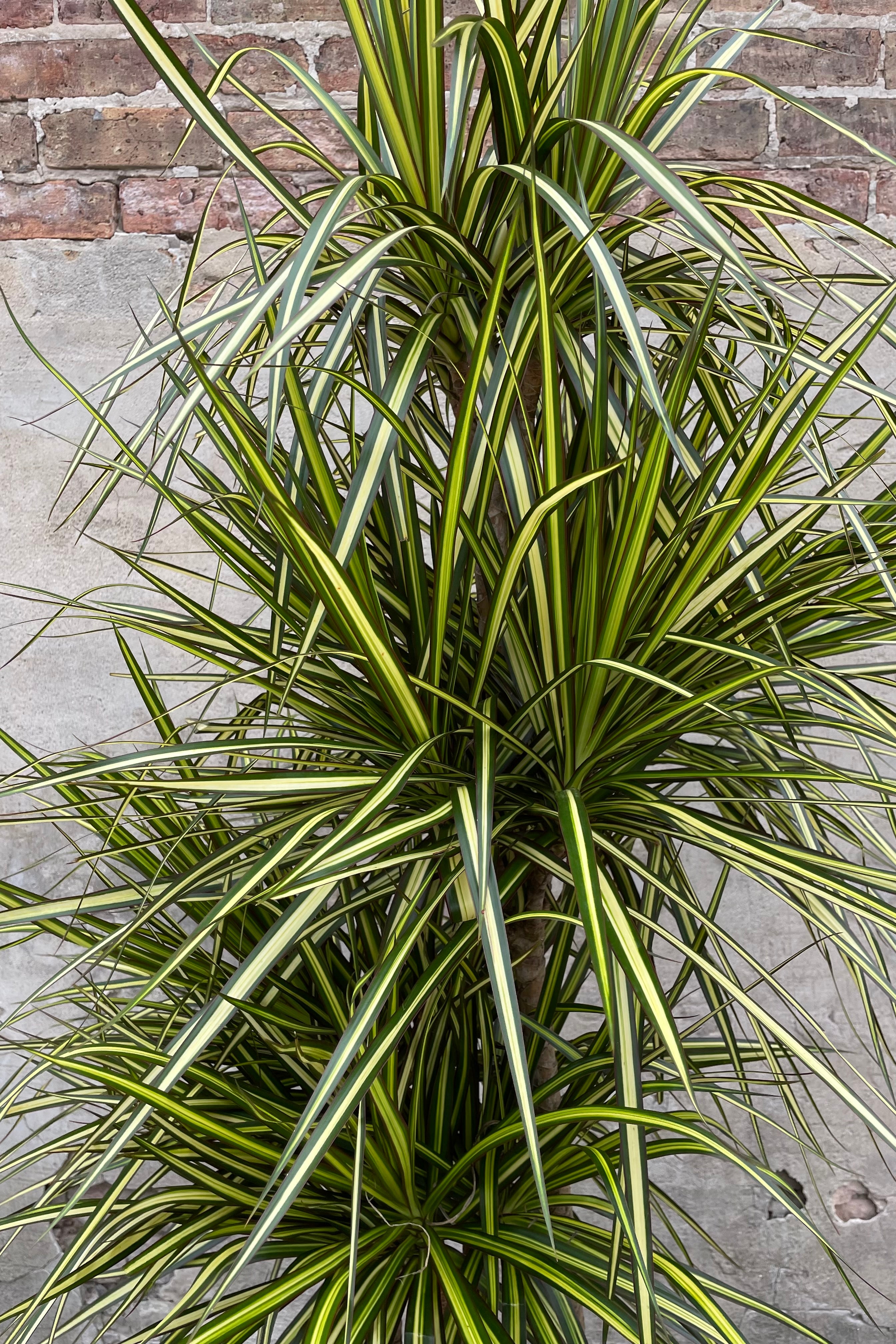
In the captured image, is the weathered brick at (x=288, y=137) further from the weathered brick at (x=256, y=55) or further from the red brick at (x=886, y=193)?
the red brick at (x=886, y=193)

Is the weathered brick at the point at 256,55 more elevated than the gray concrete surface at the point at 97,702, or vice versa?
the weathered brick at the point at 256,55

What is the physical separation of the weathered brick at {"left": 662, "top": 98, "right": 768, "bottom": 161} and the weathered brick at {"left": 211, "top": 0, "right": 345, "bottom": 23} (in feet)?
1.58

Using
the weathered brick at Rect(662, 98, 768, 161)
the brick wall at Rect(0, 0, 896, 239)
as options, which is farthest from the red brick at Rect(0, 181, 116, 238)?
the weathered brick at Rect(662, 98, 768, 161)

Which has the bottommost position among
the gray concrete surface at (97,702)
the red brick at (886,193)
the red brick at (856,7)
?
the gray concrete surface at (97,702)

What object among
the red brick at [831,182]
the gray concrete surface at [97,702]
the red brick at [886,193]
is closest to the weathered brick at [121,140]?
the gray concrete surface at [97,702]

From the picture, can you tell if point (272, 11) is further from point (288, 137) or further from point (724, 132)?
point (724, 132)

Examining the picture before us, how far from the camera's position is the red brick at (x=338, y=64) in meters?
1.33

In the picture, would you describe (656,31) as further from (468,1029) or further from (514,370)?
(468,1029)

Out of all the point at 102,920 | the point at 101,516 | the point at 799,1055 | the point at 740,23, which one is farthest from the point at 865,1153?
the point at 740,23

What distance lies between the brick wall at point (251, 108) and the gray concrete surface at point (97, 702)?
0.32ft

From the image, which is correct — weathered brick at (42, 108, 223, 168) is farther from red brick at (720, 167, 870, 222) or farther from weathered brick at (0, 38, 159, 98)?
red brick at (720, 167, 870, 222)

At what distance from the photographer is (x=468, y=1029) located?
32.7 inches

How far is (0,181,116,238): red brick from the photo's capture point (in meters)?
1.37

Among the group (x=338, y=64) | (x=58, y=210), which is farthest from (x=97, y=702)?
(x=338, y=64)
